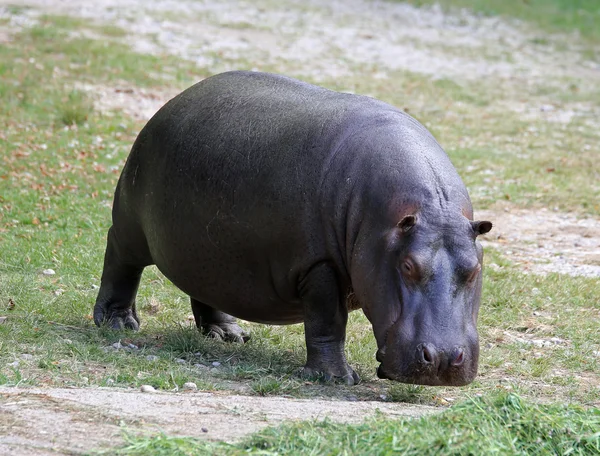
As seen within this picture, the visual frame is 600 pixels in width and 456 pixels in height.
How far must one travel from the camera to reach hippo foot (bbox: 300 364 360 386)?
5.43 meters

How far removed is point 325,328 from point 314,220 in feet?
1.89

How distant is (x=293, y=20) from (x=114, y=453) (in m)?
15.3

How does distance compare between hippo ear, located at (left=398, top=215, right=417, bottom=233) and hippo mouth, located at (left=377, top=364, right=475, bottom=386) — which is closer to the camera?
hippo mouth, located at (left=377, top=364, right=475, bottom=386)

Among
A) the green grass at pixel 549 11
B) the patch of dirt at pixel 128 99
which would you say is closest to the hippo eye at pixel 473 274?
the patch of dirt at pixel 128 99

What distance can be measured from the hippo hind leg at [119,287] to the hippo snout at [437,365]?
93.9 inches

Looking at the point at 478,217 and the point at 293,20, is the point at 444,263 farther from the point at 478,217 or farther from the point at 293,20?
the point at 293,20

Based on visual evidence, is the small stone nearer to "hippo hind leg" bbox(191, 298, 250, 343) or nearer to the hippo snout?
the hippo snout

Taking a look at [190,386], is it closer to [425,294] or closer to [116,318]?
[425,294]

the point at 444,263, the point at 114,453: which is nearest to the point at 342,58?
the point at 444,263

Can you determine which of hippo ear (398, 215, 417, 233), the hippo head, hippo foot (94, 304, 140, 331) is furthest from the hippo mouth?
hippo foot (94, 304, 140, 331)

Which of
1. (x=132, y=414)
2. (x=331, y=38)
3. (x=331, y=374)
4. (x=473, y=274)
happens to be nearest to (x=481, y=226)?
(x=473, y=274)

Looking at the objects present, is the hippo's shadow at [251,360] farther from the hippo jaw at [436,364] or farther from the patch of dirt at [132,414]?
the hippo jaw at [436,364]

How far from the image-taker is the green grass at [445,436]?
375cm

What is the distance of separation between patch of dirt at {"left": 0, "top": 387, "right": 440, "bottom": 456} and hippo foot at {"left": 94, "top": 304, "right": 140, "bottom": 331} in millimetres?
1675
